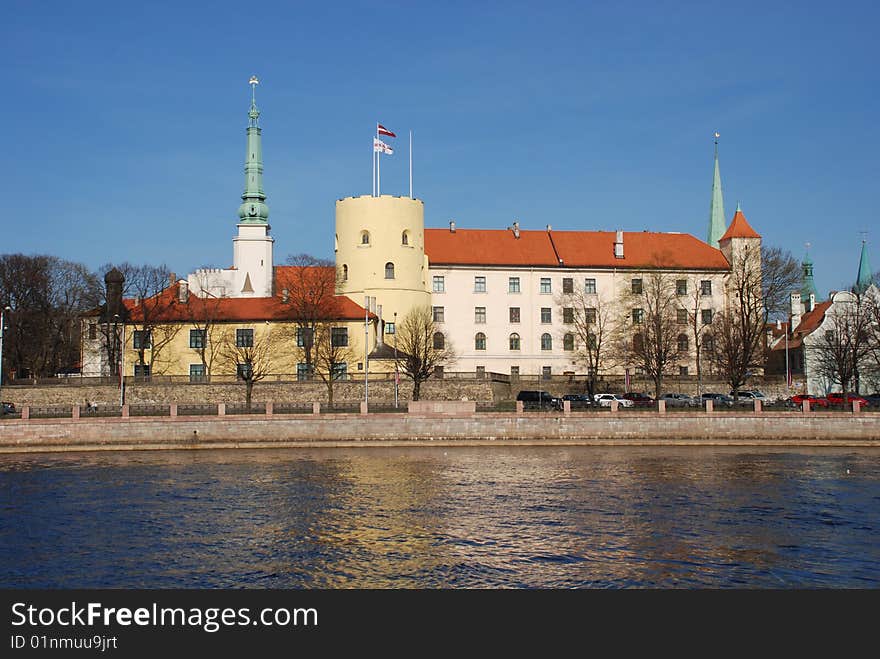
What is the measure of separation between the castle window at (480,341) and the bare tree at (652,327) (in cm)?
1161

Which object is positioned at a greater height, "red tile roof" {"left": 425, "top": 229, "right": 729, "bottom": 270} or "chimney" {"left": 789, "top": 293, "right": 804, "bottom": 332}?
"red tile roof" {"left": 425, "top": 229, "right": 729, "bottom": 270}

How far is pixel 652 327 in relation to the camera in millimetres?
79500

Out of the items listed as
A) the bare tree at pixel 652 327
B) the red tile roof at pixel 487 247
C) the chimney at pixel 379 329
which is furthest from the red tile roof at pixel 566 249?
the chimney at pixel 379 329

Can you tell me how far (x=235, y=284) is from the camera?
86562mm

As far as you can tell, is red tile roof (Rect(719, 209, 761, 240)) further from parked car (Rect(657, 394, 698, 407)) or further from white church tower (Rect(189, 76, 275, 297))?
white church tower (Rect(189, 76, 275, 297))

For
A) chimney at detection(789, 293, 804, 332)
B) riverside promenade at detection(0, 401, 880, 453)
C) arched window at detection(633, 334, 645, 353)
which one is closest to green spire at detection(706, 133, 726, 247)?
chimney at detection(789, 293, 804, 332)

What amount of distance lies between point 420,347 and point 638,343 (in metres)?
18.0

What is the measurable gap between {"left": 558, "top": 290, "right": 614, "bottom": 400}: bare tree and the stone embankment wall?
14338mm

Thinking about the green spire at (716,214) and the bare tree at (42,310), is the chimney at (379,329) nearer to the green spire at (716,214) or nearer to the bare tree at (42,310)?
the bare tree at (42,310)

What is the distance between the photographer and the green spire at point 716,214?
117m

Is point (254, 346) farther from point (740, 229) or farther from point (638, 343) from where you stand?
point (740, 229)

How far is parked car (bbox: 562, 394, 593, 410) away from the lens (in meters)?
63.4

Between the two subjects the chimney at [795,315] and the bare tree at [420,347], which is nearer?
the bare tree at [420,347]

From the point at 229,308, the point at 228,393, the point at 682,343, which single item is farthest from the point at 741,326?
the point at 229,308
